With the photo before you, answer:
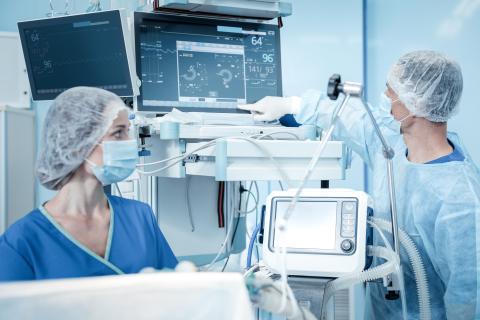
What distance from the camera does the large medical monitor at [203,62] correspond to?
1917 mm

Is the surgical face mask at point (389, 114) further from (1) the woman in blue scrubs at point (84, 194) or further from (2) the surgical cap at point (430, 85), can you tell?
(1) the woman in blue scrubs at point (84, 194)

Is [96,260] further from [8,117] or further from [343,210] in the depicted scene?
[8,117]

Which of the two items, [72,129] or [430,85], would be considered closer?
[72,129]

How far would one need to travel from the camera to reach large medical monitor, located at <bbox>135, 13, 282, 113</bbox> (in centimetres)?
192

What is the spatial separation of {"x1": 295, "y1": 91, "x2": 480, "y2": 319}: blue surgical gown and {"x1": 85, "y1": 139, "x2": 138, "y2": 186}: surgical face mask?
0.75 m

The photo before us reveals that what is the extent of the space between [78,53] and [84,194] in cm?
56

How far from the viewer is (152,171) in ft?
6.02

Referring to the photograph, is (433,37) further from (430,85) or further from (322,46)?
(430,85)

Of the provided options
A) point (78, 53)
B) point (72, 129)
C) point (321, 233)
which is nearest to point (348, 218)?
point (321, 233)

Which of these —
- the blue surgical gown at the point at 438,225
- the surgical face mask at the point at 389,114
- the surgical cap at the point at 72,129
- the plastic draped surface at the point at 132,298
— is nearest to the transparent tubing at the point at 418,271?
the blue surgical gown at the point at 438,225

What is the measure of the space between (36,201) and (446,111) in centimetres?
275

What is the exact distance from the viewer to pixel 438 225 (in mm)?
1588

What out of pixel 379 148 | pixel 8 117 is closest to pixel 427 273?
pixel 379 148

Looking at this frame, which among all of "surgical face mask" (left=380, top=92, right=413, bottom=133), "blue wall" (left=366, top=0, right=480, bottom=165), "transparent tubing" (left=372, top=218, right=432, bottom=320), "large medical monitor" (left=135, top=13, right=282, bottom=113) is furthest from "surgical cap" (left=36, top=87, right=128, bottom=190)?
"blue wall" (left=366, top=0, right=480, bottom=165)
